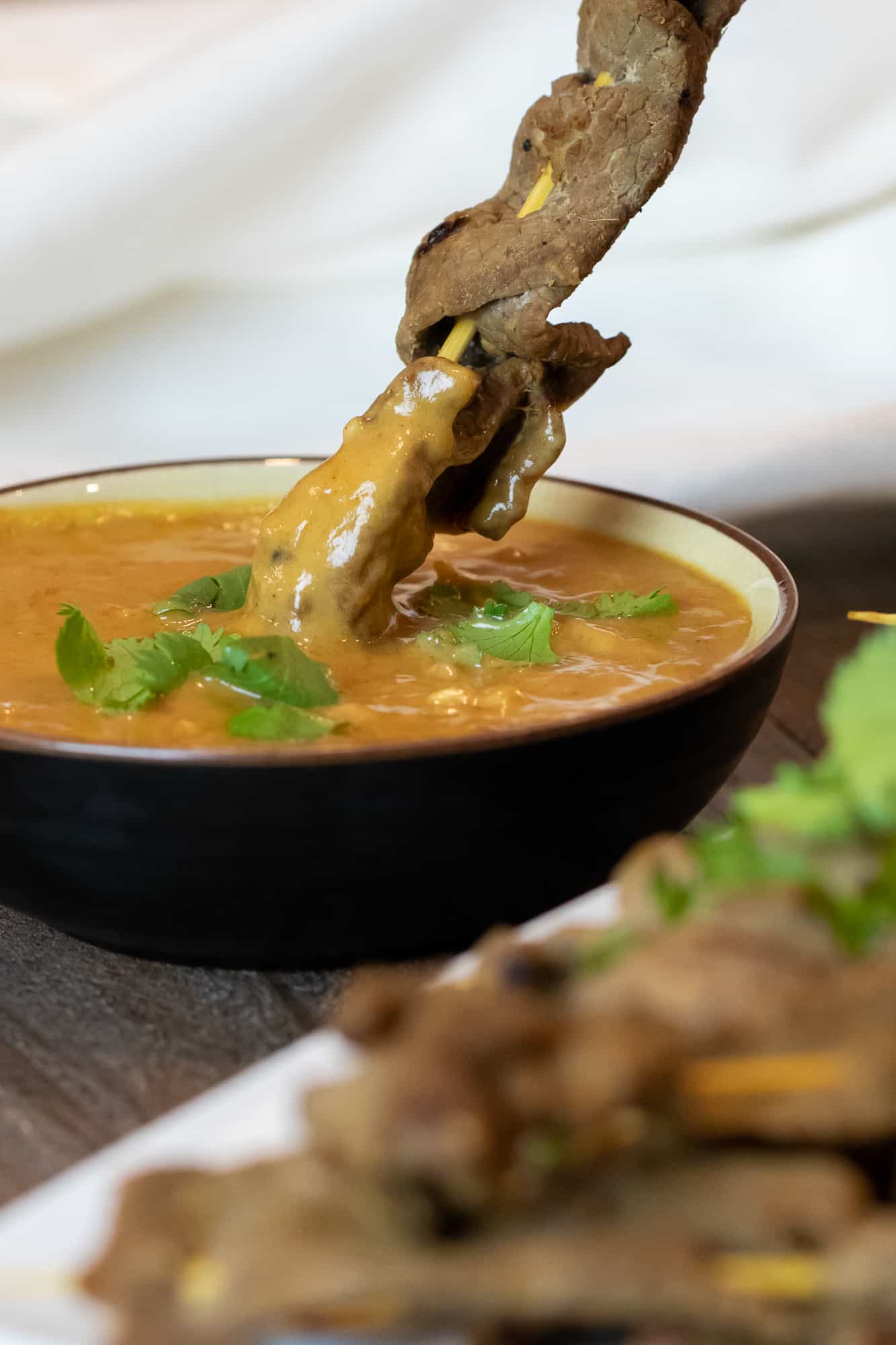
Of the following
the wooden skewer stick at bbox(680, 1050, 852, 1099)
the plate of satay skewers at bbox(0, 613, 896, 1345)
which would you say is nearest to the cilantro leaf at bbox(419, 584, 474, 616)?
the plate of satay skewers at bbox(0, 613, 896, 1345)

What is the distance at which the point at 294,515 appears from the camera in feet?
6.88

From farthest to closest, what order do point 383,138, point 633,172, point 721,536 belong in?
point 383,138, point 721,536, point 633,172

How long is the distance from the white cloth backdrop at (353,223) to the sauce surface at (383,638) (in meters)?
1.13

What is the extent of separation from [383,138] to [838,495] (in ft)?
4.75

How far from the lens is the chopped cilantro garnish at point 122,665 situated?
5.97 ft

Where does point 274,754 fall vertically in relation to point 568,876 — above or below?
above

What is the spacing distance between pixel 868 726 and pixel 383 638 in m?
0.98

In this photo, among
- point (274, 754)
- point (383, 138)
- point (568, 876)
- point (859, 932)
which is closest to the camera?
point (859, 932)

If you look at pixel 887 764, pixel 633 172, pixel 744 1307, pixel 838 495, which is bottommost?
pixel 838 495

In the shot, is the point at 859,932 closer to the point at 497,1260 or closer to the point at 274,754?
the point at 497,1260

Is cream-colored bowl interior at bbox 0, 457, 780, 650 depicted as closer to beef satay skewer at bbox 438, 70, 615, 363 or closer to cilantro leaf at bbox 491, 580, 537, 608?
cilantro leaf at bbox 491, 580, 537, 608

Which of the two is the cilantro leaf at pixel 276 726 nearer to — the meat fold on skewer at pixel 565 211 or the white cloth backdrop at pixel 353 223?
the meat fold on skewer at pixel 565 211

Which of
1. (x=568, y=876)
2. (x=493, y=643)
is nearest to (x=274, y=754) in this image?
(x=568, y=876)

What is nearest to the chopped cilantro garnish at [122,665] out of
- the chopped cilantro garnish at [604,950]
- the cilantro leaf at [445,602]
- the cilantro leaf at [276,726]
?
the cilantro leaf at [276,726]
